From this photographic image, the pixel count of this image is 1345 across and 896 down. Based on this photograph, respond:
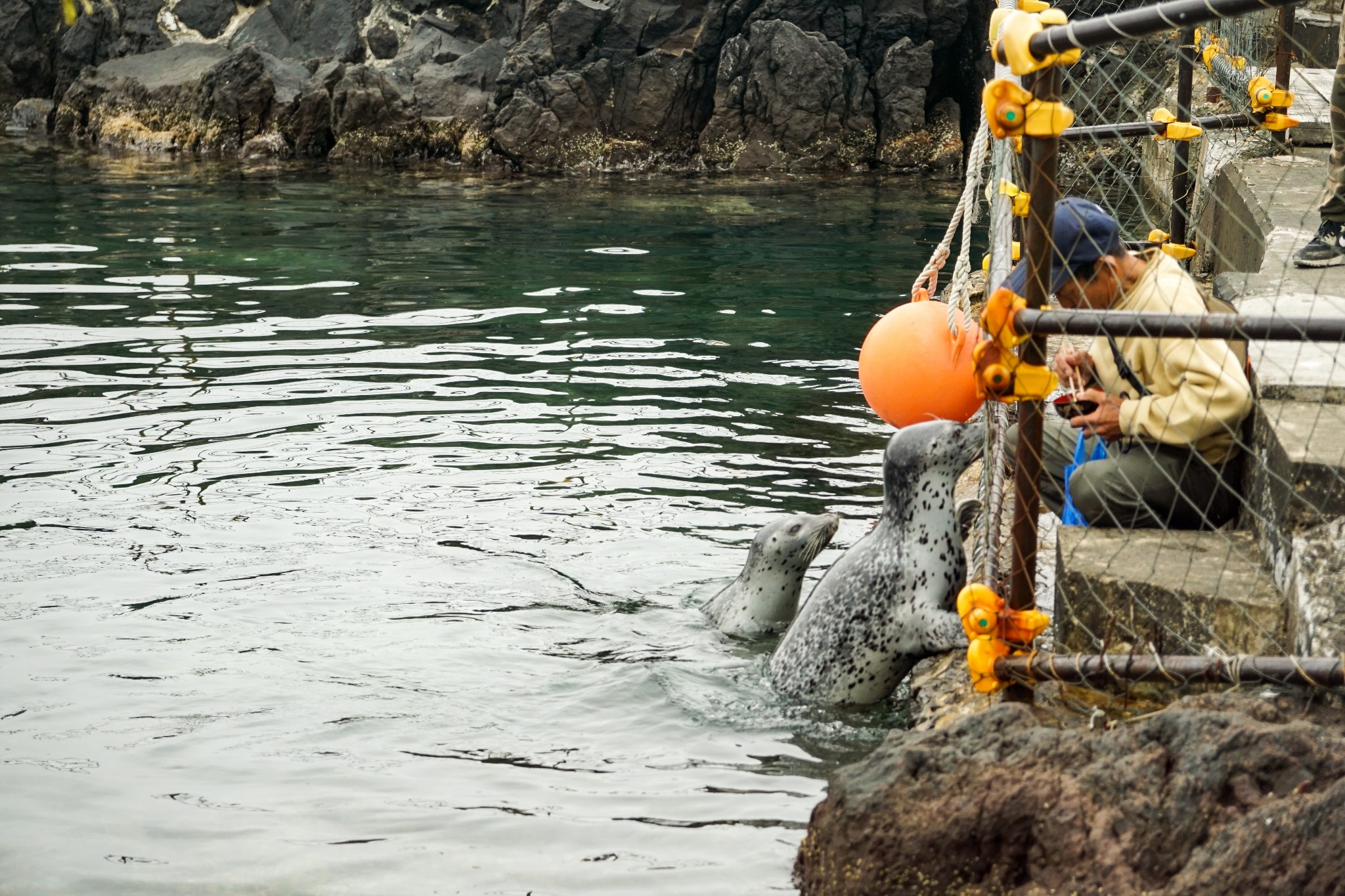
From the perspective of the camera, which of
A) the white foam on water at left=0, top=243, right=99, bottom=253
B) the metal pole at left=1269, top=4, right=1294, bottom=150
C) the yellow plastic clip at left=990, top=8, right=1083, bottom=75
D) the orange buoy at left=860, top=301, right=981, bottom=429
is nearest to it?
the yellow plastic clip at left=990, top=8, right=1083, bottom=75

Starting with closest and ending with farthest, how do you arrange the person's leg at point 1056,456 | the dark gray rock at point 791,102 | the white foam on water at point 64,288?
the person's leg at point 1056,456, the white foam on water at point 64,288, the dark gray rock at point 791,102

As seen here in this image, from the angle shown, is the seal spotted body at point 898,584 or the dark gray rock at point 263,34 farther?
the dark gray rock at point 263,34

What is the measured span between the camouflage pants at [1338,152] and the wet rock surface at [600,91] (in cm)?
1563

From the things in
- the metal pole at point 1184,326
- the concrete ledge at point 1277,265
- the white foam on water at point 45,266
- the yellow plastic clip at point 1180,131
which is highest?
the yellow plastic clip at point 1180,131

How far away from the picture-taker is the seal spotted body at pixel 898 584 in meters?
5.09

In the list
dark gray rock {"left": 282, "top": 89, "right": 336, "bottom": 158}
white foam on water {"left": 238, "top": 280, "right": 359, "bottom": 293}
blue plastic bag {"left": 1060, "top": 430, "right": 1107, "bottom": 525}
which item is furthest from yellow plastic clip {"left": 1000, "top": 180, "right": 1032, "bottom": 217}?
dark gray rock {"left": 282, "top": 89, "right": 336, "bottom": 158}

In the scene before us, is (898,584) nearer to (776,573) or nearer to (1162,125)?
(776,573)

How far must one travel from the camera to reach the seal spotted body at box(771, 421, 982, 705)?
5.09 m

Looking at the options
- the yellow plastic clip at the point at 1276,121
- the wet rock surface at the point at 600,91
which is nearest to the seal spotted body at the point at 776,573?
the yellow plastic clip at the point at 1276,121

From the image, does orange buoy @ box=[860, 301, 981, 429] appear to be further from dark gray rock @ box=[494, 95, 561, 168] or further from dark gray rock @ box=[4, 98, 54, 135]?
dark gray rock @ box=[4, 98, 54, 135]

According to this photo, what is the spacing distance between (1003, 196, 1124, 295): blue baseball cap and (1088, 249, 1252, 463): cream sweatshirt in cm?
18

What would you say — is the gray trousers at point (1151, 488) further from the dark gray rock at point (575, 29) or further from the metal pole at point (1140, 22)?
the dark gray rock at point (575, 29)

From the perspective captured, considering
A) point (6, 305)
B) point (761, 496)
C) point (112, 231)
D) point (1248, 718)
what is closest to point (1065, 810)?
point (1248, 718)

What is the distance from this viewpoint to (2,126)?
27031 mm
